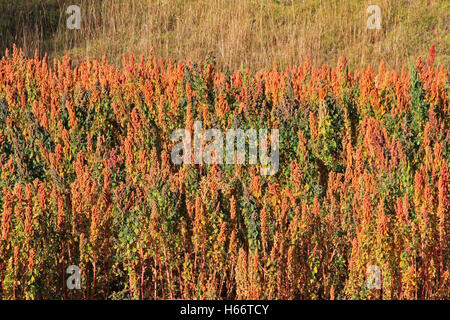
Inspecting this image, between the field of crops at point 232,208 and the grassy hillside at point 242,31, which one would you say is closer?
the field of crops at point 232,208

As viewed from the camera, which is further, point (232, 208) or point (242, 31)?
point (242, 31)

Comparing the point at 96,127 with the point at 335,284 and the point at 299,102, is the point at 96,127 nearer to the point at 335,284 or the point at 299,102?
the point at 299,102

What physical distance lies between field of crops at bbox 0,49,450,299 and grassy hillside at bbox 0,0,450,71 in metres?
2.93

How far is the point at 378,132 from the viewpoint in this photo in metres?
3.52

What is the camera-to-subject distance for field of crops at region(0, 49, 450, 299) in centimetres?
250

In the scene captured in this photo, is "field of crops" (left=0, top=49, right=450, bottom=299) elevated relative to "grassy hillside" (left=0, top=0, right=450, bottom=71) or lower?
lower

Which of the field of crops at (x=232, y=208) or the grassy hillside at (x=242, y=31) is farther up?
the grassy hillside at (x=242, y=31)

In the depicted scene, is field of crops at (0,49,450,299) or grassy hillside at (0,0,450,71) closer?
field of crops at (0,49,450,299)

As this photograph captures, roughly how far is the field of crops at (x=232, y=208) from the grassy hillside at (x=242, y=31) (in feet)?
9.62

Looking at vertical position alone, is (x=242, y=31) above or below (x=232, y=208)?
above

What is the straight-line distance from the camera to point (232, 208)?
2.71 metres

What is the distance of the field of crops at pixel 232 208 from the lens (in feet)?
8.20

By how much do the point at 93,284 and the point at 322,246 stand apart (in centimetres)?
102

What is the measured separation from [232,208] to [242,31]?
524cm
